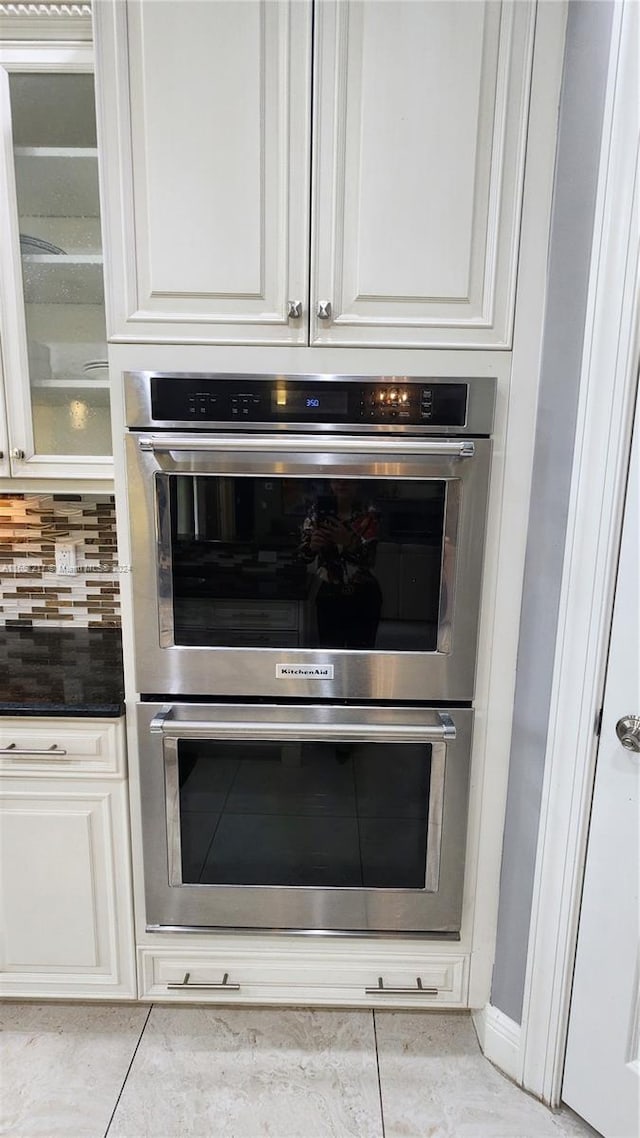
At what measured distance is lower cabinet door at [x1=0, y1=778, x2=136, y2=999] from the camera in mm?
1482

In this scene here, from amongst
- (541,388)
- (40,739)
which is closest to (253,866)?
(40,739)

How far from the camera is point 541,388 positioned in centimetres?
128

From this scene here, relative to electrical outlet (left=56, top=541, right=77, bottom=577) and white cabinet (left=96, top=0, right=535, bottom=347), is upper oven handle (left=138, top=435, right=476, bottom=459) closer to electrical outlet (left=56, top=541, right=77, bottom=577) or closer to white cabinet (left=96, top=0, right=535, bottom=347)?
white cabinet (left=96, top=0, right=535, bottom=347)

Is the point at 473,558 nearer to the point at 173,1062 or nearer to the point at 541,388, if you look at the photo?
the point at 541,388

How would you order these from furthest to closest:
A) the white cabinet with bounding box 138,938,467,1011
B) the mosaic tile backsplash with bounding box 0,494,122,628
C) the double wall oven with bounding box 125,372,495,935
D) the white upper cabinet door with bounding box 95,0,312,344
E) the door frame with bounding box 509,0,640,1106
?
the mosaic tile backsplash with bounding box 0,494,122,628, the white cabinet with bounding box 138,938,467,1011, the double wall oven with bounding box 125,372,495,935, the white upper cabinet door with bounding box 95,0,312,344, the door frame with bounding box 509,0,640,1106

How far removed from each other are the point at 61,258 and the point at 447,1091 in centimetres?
211

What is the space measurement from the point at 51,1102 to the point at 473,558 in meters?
1.49

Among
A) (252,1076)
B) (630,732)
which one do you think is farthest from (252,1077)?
(630,732)

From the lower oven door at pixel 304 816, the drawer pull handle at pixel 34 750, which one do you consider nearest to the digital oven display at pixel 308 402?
the lower oven door at pixel 304 816

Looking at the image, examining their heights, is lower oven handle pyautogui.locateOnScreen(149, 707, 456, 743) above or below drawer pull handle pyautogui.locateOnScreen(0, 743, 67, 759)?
above

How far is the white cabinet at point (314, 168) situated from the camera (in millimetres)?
1188

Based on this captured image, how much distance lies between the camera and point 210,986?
1551 millimetres

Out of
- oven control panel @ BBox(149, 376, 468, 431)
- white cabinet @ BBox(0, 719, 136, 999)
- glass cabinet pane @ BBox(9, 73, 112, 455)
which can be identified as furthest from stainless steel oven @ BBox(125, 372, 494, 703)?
glass cabinet pane @ BBox(9, 73, 112, 455)

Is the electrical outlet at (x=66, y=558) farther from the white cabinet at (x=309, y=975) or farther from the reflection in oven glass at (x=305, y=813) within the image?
the white cabinet at (x=309, y=975)
